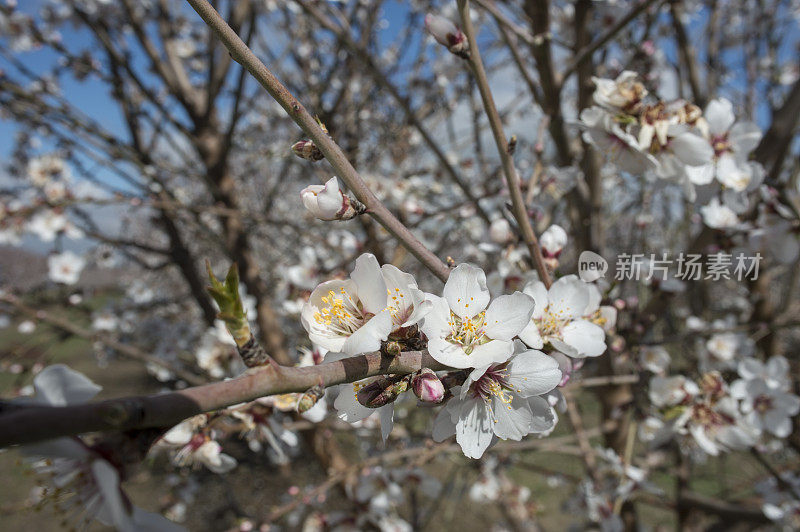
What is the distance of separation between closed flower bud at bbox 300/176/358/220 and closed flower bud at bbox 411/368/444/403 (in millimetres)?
311

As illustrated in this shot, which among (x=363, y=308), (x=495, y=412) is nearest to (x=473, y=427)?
(x=495, y=412)

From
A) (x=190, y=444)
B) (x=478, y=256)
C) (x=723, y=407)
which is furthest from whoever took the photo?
(x=478, y=256)

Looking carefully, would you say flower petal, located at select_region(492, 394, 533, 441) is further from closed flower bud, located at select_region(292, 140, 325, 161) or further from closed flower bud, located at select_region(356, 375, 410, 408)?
closed flower bud, located at select_region(292, 140, 325, 161)

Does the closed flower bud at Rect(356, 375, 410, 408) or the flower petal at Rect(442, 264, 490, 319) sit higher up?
the flower petal at Rect(442, 264, 490, 319)

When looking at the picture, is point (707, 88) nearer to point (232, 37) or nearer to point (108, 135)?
point (232, 37)

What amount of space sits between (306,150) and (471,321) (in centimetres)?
45

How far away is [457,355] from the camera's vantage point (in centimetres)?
75

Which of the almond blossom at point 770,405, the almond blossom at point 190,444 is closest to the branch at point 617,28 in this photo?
the almond blossom at point 770,405

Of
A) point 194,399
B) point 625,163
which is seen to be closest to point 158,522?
point 194,399

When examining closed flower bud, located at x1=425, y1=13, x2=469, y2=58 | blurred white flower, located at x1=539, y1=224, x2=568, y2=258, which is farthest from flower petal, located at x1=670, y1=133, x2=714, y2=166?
closed flower bud, located at x1=425, y1=13, x2=469, y2=58

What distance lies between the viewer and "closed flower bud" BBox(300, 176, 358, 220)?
0.81m

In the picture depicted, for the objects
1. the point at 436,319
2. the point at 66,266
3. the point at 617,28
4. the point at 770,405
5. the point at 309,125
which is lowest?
the point at 770,405

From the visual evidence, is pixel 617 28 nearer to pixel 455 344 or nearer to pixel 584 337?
pixel 584 337

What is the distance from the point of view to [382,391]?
28.7 inches
